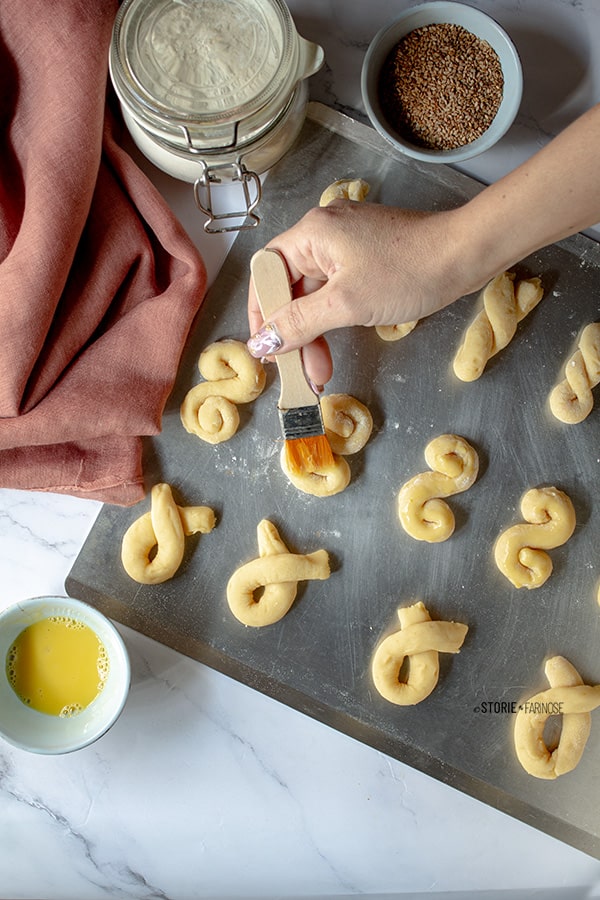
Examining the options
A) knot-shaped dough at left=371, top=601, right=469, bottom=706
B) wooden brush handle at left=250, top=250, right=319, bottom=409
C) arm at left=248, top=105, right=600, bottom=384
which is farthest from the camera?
knot-shaped dough at left=371, top=601, right=469, bottom=706

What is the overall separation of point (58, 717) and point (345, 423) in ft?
2.02

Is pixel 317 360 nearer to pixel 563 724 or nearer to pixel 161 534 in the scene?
pixel 161 534

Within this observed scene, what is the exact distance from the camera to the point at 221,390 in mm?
1225

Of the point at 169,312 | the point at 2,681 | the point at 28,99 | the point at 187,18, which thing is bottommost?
the point at 2,681

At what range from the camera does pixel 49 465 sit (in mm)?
1214

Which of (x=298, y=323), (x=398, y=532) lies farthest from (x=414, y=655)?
(x=298, y=323)

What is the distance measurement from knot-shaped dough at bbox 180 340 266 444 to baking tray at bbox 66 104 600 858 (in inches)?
1.2

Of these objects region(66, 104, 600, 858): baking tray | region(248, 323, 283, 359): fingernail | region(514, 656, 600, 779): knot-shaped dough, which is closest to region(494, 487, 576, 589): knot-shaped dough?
region(66, 104, 600, 858): baking tray

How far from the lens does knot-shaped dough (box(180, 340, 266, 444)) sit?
1.22 metres

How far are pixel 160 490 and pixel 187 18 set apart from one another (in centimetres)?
66

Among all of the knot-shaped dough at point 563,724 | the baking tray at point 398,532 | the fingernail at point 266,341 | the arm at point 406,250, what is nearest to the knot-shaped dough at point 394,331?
the baking tray at point 398,532

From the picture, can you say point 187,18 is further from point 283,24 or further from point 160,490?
point 160,490

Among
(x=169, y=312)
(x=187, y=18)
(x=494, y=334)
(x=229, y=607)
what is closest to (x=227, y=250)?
(x=169, y=312)

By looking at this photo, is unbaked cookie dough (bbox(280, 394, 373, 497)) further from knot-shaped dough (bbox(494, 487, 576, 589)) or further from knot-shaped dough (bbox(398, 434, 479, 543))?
knot-shaped dough (bbox(494, 487, 576, 589))
